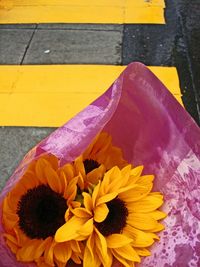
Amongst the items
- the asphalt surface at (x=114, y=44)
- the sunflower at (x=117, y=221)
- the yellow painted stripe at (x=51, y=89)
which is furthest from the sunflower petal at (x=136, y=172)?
the asphalt surface at (x=114, y=44)

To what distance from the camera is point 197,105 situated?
142 inches

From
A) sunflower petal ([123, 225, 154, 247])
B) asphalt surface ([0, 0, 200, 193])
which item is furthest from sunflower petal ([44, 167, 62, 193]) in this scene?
asphalt surface ([0, 0, 200, 193])

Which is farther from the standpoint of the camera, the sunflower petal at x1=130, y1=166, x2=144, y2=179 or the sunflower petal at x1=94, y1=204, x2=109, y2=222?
the sunflower petal at x1=130, y1=166, x2=144, y2=179

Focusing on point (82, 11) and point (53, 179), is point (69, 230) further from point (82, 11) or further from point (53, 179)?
point (82, 11)

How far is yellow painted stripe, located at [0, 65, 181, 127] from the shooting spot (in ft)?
11.5

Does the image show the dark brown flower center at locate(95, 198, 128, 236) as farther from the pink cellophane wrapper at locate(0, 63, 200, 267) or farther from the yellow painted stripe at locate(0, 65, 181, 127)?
the yellow painted stripe at locate(0, 65, 181, 127)

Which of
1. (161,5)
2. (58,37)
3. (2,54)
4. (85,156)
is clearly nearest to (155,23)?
(161,5)

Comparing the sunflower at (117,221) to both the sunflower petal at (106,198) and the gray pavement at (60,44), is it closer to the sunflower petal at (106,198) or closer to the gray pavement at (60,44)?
the sunflower petal at (106,198)

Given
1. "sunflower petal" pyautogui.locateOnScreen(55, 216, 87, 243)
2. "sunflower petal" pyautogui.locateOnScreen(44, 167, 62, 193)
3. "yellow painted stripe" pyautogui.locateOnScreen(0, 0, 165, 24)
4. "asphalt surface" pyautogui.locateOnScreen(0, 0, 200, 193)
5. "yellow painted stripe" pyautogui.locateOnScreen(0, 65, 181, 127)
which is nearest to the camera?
"sunflower petal" pyautogui.locateOnScreen(55, 216, 87, 243)

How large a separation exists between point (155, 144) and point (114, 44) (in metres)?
2.84

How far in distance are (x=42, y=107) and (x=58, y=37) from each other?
3.63 ft

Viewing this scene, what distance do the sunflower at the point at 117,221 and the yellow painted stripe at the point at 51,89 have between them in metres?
1.91

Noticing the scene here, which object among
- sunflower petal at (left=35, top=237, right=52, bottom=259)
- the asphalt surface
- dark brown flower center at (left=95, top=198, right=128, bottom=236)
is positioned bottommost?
the asphalt surface

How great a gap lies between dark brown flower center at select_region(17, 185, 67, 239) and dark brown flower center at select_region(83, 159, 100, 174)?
143mm
